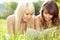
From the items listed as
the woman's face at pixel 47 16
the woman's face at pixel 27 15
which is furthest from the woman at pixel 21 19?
the woman's face at pixel 47 16

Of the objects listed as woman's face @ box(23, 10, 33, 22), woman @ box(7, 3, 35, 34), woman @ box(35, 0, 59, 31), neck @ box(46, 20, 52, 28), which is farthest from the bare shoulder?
neck @ box(46, 20, 52, 28)

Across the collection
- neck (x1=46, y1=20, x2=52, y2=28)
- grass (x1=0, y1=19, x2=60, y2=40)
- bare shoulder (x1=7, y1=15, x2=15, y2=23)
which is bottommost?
grass (x1=0, y1=19, x2=60, y2=40)

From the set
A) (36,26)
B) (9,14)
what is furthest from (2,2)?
(36,26)

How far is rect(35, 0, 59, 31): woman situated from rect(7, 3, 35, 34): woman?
2.8 inches

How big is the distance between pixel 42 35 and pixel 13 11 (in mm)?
329

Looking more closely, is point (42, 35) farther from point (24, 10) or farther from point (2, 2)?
point (2, 2)

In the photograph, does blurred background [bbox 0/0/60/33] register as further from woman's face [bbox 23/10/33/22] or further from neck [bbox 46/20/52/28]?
neck [bbox 46/20/52/28]

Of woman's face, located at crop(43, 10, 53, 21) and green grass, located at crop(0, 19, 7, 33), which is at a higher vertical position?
woman's face, located at crop(43, 10, 53, 21)

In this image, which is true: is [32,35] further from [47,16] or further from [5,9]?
[5,9]

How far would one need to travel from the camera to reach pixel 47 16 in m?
1.71

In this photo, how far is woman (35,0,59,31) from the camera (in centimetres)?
169

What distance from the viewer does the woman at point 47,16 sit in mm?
1686

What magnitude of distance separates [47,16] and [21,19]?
0.77 feet

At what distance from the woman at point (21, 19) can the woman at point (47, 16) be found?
72 mm
